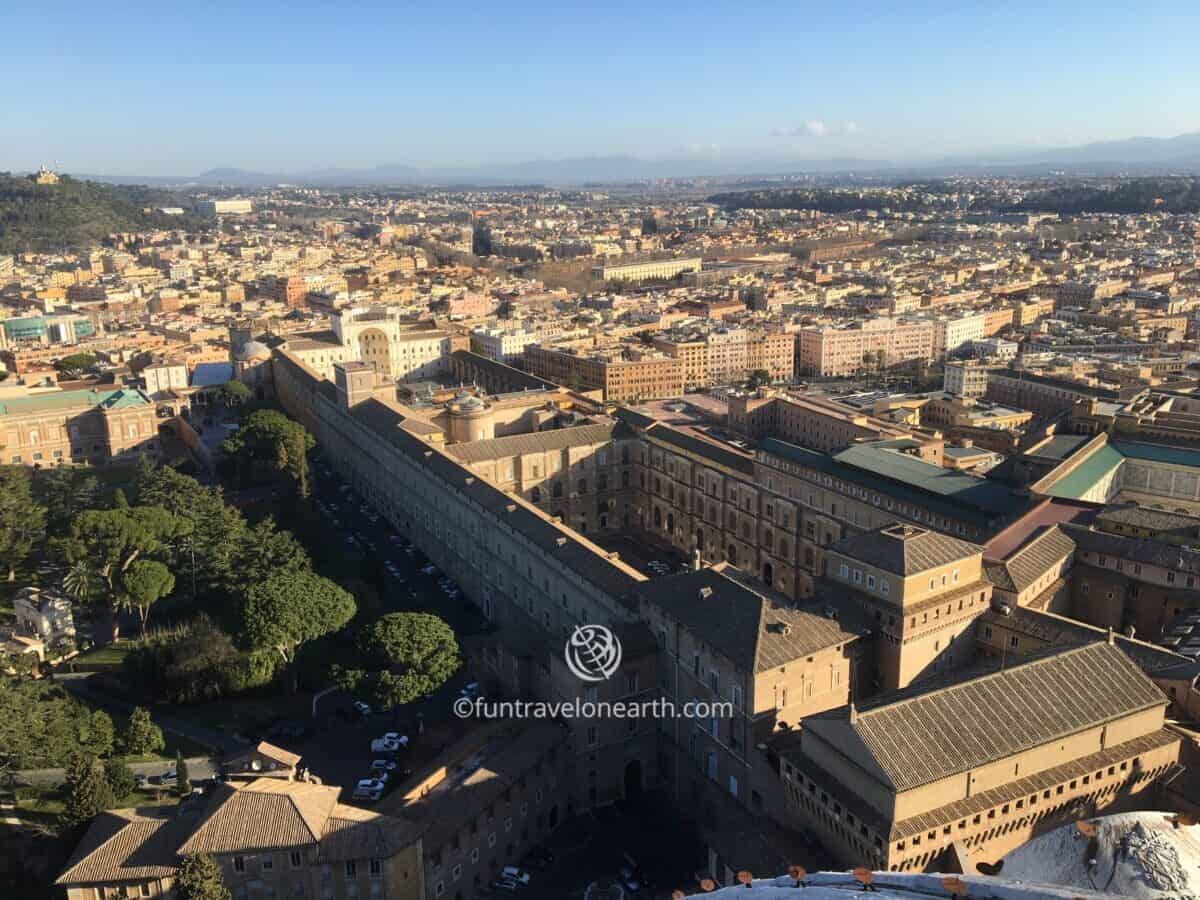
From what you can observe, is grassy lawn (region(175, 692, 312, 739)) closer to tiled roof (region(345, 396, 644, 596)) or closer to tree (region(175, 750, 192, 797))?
tree (region(175, 750, 192, 797))

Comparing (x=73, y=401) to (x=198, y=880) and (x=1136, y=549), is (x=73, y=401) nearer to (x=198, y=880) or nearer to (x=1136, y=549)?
(x=198, y=880)

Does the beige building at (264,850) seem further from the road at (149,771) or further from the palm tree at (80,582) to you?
the palm tree at (80,582)

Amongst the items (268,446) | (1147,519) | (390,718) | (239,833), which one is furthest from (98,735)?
(1147,519)

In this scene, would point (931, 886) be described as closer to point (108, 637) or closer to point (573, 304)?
point (108, 637)

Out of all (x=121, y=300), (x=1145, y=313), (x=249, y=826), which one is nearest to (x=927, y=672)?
(x=249, y=826)

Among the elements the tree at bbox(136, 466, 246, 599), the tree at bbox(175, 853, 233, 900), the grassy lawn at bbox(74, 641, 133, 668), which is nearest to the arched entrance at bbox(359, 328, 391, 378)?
the tree at bbox(136, 466, 246, 599)
